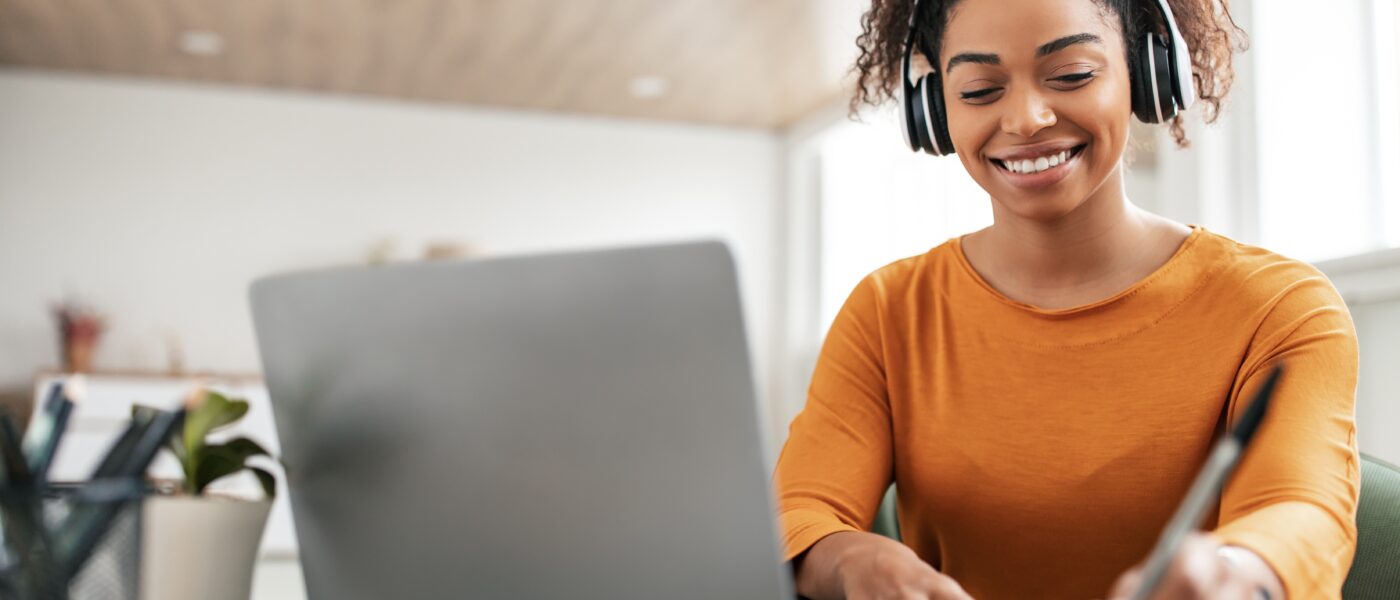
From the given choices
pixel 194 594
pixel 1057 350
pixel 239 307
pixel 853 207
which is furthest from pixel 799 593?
pixel 239 307

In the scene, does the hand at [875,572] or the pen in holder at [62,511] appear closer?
the pen in holder at [62,511]

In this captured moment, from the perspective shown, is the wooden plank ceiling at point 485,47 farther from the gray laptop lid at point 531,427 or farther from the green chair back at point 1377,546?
the gray laptop lid at point 531,427

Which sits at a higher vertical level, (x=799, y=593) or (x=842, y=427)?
(x=842, y=427)

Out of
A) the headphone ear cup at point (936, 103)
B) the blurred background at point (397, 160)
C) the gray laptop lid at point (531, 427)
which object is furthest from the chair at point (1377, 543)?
the blurred background at point (397, 160)

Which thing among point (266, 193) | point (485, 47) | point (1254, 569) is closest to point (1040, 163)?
point (1254, 569)

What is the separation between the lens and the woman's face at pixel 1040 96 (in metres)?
1.03

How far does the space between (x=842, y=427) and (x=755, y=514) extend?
58 cm

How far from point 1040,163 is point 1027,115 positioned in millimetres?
52

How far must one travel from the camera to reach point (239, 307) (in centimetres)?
594

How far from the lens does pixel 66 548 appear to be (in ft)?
1.93

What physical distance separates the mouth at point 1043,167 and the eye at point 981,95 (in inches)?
2.4

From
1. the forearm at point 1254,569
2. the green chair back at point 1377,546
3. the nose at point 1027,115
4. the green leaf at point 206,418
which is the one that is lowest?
the green chair back at point 1377,546

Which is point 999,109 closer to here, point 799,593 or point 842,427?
point 842,427

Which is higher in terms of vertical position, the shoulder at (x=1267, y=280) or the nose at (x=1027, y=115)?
the nose at (x=1027, y=115)
